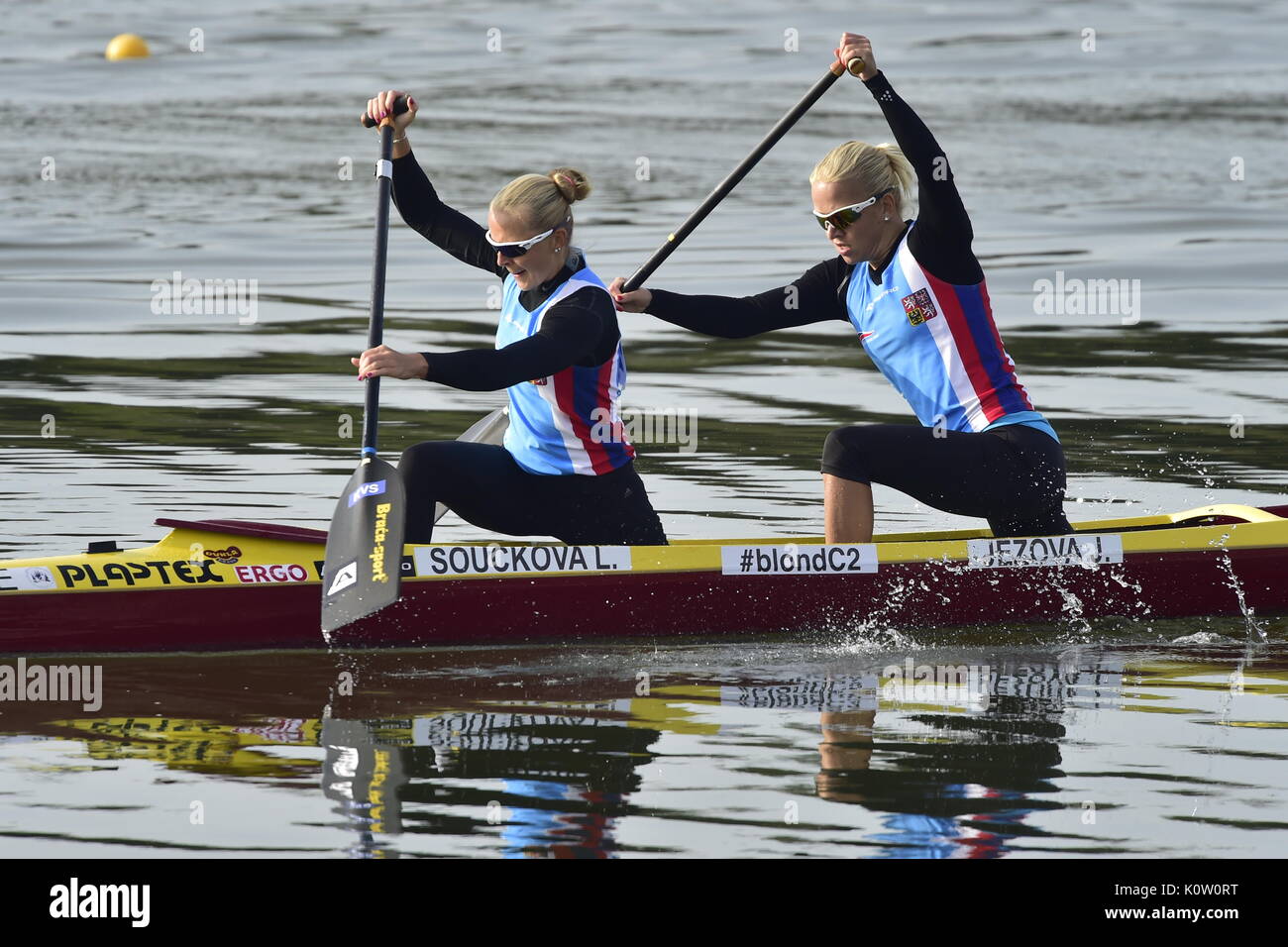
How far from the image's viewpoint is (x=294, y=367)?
13.7 metres

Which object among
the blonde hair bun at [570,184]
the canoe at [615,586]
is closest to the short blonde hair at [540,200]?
the blonde hair bun at [570,184]

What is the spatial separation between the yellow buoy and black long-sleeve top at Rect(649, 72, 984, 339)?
32.7 meters

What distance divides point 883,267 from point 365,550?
202cm

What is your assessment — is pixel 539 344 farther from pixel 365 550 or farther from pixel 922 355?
pixel 922 355

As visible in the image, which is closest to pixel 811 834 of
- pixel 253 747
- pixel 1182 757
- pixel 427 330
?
pixel 1182 757

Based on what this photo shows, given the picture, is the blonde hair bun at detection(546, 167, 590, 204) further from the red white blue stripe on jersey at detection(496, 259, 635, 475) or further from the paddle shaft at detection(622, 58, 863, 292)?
the paddle shaft at detection(622, 58, 863, 292)

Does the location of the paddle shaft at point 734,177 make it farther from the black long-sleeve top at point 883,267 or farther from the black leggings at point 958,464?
the black leggings at point 958,464

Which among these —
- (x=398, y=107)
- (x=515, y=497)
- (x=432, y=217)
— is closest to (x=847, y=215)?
(x=515, y=497)

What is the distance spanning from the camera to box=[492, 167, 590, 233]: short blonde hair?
666 centimetres

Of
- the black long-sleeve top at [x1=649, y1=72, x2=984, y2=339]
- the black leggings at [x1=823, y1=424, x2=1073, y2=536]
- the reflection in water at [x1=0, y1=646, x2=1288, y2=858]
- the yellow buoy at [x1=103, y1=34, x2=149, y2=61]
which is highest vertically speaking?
the yellow buoy at [x1=103, y1=34, x2=149, y2=61]

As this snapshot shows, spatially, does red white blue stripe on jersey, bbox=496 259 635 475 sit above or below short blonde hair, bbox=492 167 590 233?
below

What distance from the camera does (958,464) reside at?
7105 millimetres

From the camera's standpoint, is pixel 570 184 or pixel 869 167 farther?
pixel 869 167

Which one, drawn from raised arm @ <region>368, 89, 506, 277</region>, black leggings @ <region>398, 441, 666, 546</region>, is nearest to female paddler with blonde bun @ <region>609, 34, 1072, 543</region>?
black leggings @ <region>398, 441, 666, 546</region>
